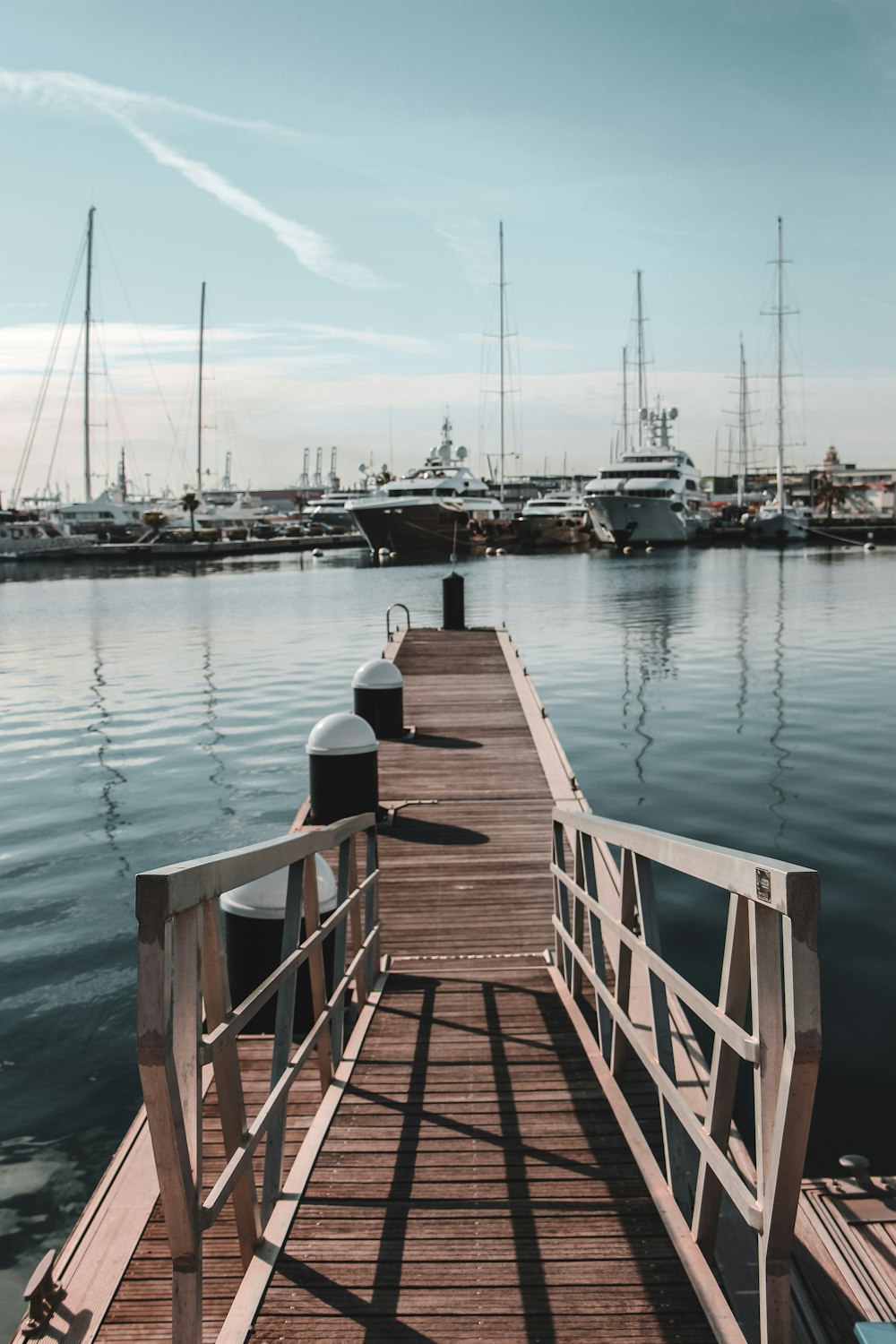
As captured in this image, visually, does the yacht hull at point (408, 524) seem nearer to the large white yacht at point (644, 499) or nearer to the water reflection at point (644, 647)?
the large white yacht at point (644, 499)

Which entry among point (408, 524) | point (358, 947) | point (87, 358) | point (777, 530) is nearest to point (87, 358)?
point (87, 358)

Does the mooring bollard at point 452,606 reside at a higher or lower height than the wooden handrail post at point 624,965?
higher

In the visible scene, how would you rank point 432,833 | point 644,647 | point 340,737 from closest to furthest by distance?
point 340,737 → point 432,833 → point 644,647

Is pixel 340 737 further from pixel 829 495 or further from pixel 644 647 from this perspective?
pixel 829 495

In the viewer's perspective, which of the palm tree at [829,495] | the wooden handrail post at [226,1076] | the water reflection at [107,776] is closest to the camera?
the wooden handrail post at [226,1076]

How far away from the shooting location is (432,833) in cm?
944

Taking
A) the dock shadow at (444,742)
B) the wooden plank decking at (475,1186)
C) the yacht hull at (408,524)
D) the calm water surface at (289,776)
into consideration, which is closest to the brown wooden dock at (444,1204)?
the wooden plank decking at (475,1186)

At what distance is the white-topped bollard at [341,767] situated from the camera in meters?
9.07

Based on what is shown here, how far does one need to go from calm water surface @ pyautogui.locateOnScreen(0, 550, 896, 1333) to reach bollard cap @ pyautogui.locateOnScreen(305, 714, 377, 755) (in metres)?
2.43

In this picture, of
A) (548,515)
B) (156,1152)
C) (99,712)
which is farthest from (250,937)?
(548,515)

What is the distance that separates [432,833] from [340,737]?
50.0 inches

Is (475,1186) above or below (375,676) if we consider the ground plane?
below

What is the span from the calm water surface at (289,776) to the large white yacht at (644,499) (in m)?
39.3

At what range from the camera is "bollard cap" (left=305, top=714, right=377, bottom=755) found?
905cm
